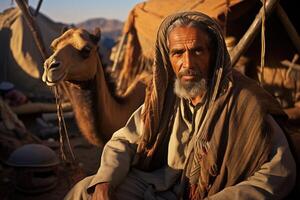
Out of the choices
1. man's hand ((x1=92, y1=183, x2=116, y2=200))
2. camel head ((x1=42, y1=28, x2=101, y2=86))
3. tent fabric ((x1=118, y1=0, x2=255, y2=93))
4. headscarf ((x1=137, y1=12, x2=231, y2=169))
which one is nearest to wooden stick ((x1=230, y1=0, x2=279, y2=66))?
tent fabric ((x1=118, y1=0, x2=255, y2=93))

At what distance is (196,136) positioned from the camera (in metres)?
2.67

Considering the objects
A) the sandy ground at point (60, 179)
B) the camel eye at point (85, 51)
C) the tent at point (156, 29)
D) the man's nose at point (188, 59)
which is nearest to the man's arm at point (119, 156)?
the man's nose at point (188, 59)

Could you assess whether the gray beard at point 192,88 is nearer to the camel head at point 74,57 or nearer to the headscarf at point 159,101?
the headscarf at point 159,101

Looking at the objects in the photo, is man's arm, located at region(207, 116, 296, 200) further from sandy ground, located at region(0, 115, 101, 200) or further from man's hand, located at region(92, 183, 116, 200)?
sandy ground, located at region(0, 115, 101, 200)

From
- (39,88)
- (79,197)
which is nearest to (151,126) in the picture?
(79,197)

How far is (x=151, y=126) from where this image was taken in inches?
111

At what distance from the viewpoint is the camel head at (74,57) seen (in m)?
4.10

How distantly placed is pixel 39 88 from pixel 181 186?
33.4 feet

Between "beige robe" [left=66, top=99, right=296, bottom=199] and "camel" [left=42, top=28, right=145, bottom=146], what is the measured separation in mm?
1499

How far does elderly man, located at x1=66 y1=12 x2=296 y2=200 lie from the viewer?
2424 millimetres

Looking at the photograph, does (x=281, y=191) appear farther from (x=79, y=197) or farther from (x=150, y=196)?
(x=79, y=197)

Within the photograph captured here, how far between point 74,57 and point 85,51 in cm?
16

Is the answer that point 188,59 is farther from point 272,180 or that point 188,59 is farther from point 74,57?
point 74,57

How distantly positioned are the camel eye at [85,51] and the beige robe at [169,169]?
64.4 inches
